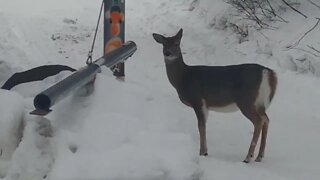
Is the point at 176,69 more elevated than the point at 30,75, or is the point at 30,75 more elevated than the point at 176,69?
the point at 30,75

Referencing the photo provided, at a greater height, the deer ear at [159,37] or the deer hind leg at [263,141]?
the deer ear at [159,37]

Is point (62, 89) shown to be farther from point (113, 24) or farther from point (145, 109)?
point (113, 24)

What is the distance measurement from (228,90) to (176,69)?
0.80m

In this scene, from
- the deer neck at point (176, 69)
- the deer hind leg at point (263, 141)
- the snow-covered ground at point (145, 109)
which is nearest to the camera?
the snow-covered ground at point (145, 109)

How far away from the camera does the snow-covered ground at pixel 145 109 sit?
3854 mm

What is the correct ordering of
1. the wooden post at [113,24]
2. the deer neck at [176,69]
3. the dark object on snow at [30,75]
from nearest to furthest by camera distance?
the dark object on snow at [30,75] < the deer neck at [176,69] < the wooden post at [113,24]

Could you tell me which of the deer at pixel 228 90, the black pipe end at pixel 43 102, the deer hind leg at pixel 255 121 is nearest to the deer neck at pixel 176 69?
the deer at pixel 228 90

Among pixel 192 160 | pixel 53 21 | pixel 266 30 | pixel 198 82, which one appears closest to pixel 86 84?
pixel 192 160

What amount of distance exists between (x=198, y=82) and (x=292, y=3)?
7.07 meters

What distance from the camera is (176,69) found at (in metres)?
8.56

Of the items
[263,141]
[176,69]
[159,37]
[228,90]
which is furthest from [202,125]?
[159,37]

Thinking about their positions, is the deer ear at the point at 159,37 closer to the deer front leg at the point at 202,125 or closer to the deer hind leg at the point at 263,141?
the deer front leg at the point at 202,125

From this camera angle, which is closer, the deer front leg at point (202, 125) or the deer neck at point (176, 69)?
the deer front leg at point (202, 125)

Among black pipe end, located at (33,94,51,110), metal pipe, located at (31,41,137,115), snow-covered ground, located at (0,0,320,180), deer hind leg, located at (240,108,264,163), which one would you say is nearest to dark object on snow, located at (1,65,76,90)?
snow-covered ground, located at (0,0,320,180)
